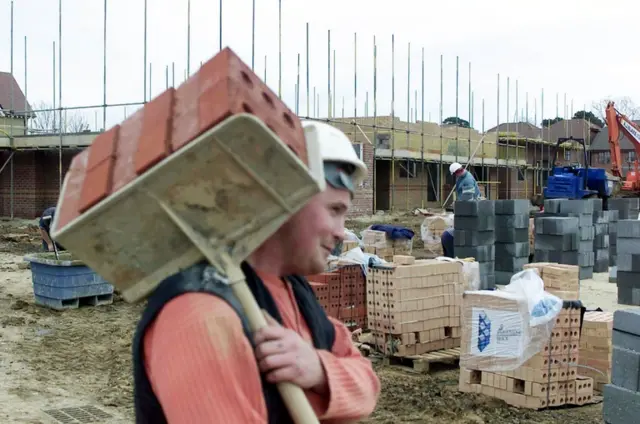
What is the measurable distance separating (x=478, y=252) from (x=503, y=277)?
4.37ft

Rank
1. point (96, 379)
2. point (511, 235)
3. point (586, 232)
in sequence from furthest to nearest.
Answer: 1. point (586, 232)
2. point (511, 235)
3. point (96, 379)

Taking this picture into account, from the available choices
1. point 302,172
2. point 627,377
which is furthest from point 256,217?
point 627,377

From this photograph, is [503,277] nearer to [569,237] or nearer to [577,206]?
[569,237]

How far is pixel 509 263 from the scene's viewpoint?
13.5 metres

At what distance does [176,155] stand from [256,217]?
213 mm

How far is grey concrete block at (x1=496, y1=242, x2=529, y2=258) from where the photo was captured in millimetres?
13430

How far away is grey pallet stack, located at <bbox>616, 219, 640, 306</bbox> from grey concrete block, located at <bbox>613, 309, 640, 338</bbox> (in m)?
6.66

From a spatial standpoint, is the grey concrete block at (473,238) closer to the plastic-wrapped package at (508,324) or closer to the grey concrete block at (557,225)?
the grey concrete block at (557,225)

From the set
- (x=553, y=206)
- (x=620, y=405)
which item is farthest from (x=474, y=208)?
(x=620, y=405)

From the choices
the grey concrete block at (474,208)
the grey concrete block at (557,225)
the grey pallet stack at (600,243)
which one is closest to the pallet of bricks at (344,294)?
the grey concrete block at (474,208)

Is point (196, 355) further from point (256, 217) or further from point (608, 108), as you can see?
point (608, 108)

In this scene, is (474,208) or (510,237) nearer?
(474,208)

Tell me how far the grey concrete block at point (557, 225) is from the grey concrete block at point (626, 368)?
8.80 m

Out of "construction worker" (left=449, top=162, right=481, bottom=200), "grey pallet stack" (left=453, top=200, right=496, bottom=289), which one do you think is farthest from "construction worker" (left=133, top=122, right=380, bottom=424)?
"construction worker" (left=449, top=162, right=481, bottom=200)
